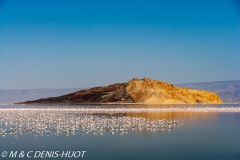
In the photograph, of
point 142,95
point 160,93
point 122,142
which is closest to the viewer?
point 122,142

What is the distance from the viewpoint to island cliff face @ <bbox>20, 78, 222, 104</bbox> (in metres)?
101

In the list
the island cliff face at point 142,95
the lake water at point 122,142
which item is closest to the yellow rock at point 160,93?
the island cliff face at point 142,95

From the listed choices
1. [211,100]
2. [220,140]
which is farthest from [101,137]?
[211,100]

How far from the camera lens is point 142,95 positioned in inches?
4063

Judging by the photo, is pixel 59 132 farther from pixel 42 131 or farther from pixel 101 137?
pixel 101 137

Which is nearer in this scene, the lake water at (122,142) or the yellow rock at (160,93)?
the lake water at (122,142)

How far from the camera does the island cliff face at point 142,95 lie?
10134 centimetres

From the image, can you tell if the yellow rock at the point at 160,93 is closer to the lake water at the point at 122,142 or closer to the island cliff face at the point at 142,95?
the island cliff face at the point at 142,95

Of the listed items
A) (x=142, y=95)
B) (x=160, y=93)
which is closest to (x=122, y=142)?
(x=160, y=93)

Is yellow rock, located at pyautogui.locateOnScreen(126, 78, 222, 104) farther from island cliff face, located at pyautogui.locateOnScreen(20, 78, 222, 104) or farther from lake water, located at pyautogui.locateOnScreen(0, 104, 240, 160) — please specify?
lake water, located at pyautogui.locateOnScreen(0, 104, 240, 160)

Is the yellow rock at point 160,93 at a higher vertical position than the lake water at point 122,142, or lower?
higher

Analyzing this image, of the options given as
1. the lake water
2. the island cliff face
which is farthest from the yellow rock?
the lake water

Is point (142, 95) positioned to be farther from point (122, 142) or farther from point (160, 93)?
point (122, 142)

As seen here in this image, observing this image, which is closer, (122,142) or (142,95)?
(122,142)
